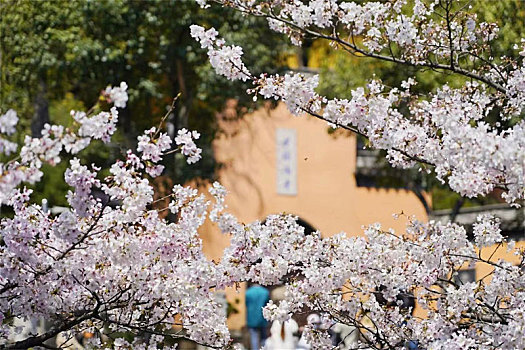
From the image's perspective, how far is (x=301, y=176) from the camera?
66.8 ft

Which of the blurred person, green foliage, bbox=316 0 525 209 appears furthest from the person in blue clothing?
green foliage, bbox=316 0 525 209

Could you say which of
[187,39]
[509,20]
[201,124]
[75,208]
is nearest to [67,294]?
[75,208]

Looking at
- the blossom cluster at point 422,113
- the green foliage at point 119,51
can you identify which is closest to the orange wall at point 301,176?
the green foliage at point 119,51

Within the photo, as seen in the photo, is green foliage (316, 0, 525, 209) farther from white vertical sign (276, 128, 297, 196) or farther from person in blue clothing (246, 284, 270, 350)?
person in blue clothing (246, 284, 270, 350)

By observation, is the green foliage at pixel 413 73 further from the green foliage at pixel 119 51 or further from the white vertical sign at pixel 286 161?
the white vertical sign at pixel 286 161

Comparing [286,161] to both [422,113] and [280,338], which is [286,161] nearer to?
[280,338]

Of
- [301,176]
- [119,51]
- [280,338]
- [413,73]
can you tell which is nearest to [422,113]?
[413,73]

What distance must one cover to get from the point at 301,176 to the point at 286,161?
15.9 inches

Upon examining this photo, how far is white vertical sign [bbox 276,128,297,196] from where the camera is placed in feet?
66.5

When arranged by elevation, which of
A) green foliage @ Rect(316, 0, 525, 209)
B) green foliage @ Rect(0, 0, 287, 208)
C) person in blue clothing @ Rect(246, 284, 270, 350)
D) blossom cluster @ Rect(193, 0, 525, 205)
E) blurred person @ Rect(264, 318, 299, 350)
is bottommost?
blossom cluster @ Rect(193, 0, 525, 205)

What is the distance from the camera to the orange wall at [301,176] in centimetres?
2000

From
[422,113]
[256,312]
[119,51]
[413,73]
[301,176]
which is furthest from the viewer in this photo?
[301,176]

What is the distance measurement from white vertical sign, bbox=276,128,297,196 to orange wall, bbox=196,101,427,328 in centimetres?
9

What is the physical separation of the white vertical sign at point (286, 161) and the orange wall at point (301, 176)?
9 cm
